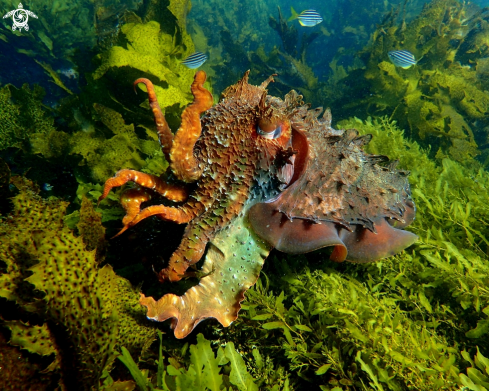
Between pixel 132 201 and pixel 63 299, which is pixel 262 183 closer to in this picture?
pixel 132 201

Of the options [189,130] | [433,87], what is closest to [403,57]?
[433,87]

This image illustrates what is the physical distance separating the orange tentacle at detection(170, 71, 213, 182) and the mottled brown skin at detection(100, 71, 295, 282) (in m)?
0.02

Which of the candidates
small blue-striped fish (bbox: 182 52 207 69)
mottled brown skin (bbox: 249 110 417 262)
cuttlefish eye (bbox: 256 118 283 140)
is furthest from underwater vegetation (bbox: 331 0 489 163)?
cuttlefish eye (bbox: 256 118 283 140)

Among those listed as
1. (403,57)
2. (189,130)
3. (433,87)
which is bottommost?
(433,87)

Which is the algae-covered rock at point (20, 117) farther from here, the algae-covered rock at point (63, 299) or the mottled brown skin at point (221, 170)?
the mottled brown skin at point (221, 170)

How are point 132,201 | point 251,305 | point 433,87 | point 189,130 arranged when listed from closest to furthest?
point 189,130 → point 132,201 → point 251,305 → point 433,87

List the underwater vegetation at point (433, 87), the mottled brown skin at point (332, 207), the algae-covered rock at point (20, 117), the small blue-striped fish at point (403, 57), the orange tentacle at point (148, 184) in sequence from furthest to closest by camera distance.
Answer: the small blue-striped fish at point (403, 57) < the underwater vegetation at point (433, 87) < the algae-covered rock at point (20, 117) < the mottled brown skin at point (332, 207) < the orange tentacle at point (148, 184)

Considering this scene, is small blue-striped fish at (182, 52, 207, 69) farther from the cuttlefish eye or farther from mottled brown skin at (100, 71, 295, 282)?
the cuttlefish eye

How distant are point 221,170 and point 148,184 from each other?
0.45 m

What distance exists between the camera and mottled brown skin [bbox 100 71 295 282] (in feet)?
5.49

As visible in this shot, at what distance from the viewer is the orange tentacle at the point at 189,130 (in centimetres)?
157

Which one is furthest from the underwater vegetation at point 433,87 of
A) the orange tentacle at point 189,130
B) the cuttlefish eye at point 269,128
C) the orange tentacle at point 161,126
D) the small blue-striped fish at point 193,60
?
the orange tentacle at point 161,126

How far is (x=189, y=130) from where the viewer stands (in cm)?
158

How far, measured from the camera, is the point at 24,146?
382 centimetres
